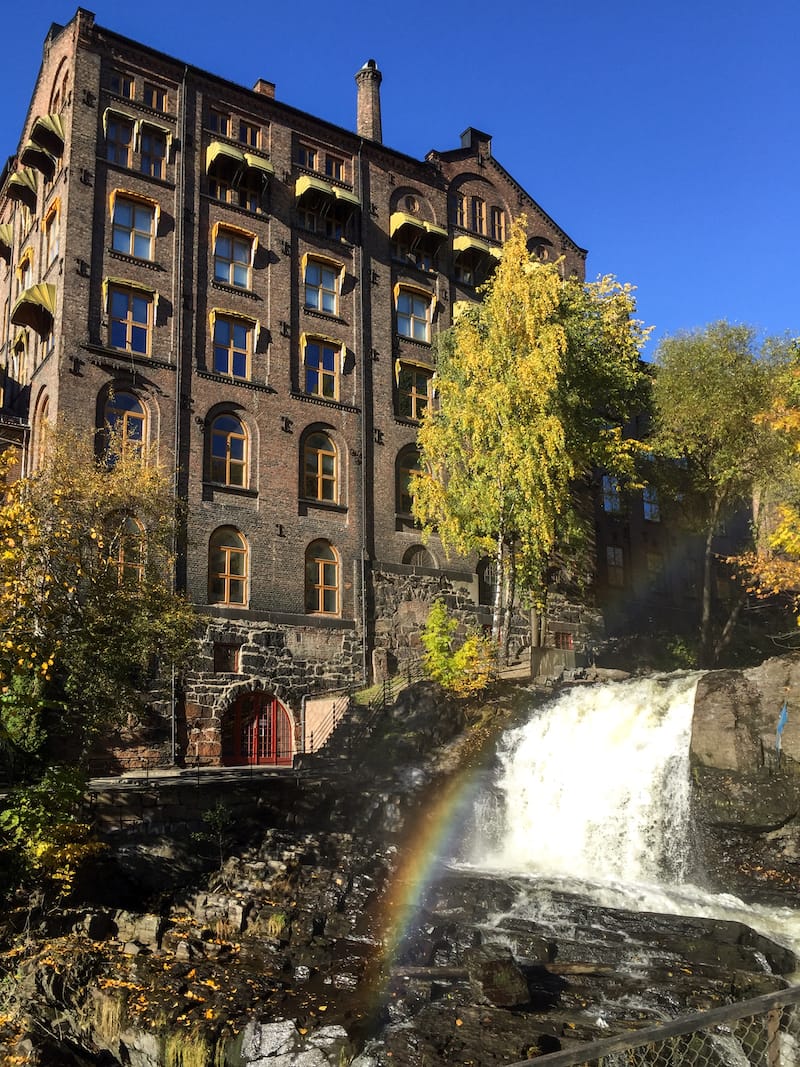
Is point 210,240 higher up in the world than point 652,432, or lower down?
higher up

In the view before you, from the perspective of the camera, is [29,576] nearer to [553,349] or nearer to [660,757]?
[660,757]

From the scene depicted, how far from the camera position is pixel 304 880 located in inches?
752

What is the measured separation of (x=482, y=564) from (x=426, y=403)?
7.10 metres

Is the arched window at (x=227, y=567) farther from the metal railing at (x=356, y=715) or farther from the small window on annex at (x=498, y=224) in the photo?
the small window on annex at (x=498, y=224)

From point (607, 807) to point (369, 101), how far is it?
32.5 m

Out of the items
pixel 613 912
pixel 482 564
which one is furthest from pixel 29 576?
pixel 482 564

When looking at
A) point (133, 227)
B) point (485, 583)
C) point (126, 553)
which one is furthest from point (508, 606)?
point (133, 227)

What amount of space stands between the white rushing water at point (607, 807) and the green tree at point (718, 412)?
14.0 m

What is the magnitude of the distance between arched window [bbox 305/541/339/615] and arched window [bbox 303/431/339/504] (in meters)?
1.92

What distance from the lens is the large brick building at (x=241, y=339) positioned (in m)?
30.1

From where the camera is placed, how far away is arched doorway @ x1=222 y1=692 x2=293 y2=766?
29438 millimetres

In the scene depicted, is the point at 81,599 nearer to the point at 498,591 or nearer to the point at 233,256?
the point at 498,591

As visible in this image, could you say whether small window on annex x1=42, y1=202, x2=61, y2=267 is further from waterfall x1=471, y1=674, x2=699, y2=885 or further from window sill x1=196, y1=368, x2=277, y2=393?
waterfall x1=471, y1=674, x2=699, y2=885

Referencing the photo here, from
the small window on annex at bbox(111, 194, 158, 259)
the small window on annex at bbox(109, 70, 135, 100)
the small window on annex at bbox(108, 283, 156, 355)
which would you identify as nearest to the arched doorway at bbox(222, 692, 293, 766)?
the small window on annex at bbox(108, 283, 156, 355)
